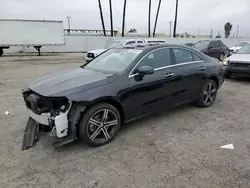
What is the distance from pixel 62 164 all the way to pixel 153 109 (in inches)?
75.5

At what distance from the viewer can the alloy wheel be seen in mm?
4984

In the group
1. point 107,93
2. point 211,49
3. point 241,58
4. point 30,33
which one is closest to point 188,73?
point 107,93

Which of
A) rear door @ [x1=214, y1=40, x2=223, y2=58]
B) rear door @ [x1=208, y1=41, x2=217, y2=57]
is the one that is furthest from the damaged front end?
rear door @ [x1=214, y1=40, x2=223, y2=58]

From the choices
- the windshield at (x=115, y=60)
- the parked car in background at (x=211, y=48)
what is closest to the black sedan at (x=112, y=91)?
the windshield at (x=115, y=60)

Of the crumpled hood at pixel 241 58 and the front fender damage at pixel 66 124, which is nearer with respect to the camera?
the front fender damage at pixel 66 124

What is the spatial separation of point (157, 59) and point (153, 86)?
1.95ft

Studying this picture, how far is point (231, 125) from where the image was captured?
13.4ft

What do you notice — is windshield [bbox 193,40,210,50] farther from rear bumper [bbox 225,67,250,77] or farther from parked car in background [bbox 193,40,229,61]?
rear bumper [bbox 225,67,250,77]

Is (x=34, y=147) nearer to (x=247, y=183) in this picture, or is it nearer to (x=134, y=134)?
(x=134, y=134)

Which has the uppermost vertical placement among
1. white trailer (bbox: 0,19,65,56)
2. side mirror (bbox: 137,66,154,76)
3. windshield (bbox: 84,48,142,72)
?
white trailer (bbox: 0,19,65,56)

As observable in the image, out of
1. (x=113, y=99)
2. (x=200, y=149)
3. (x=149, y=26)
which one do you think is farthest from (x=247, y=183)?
(x=149, y=26)

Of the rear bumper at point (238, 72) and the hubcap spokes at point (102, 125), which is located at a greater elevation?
the rear bumper at point (238, 72)

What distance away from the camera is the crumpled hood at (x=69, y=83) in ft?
10.1

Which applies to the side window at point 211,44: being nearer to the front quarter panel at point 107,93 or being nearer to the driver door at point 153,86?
the driver door at point 153,86
